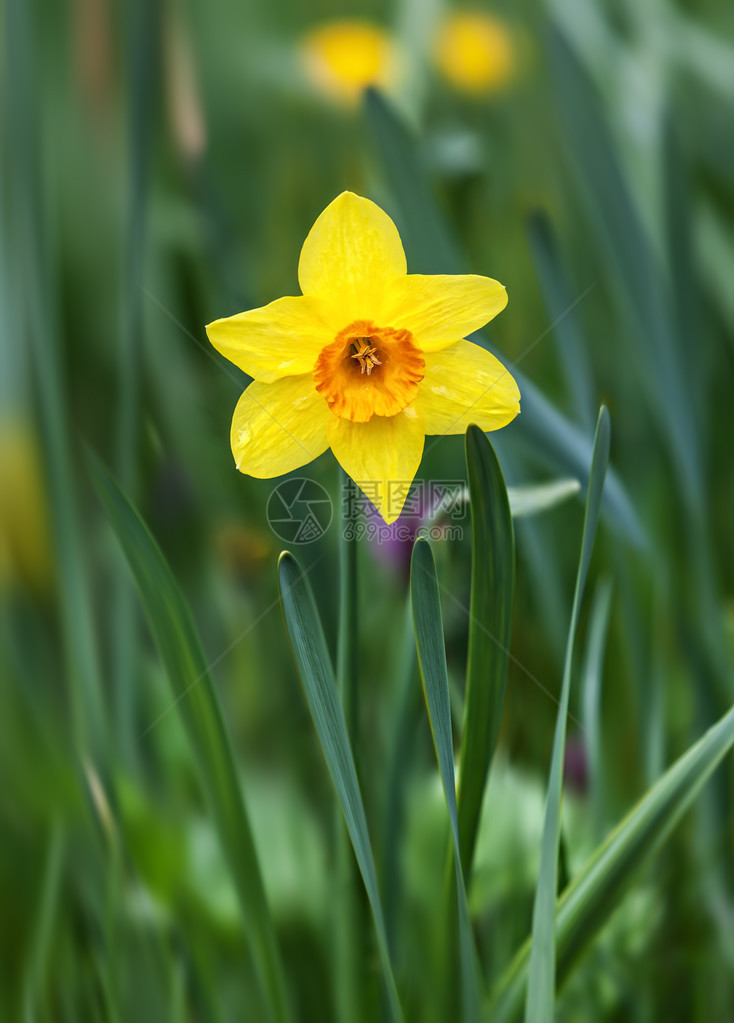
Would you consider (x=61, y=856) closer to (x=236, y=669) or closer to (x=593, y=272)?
(x=236, y=669)

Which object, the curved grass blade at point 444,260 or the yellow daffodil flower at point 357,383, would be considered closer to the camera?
the yellow daffodil flower at point 357,383

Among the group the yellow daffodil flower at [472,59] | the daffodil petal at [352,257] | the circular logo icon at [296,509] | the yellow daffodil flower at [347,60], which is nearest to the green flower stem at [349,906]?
the circular logo icon at [296,509]

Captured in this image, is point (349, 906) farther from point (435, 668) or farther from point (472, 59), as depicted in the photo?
point (472, 59)

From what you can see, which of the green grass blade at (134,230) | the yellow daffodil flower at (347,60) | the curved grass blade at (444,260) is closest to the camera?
the curved grass blade at (444,260)

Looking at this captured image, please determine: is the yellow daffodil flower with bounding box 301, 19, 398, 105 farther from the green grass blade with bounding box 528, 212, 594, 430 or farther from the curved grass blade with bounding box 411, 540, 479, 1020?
the curved grass blade with bounding box 411, 540, 479, 1020

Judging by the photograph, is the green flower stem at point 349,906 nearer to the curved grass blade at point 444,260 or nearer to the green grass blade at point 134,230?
the curved grass blade at point 444,260

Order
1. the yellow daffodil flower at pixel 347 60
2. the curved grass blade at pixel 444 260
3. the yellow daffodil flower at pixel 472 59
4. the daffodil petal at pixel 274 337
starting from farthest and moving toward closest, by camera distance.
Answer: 1. the yellow daffodil flower at pixel 472 59
2. the yellow daffodil flower at pixel 347 60
3. the curved grass blade at pixel 444 260
4. the daffodil petal at pixel 274 337

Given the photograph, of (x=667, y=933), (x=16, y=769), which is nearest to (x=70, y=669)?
(x=16, y=769)
